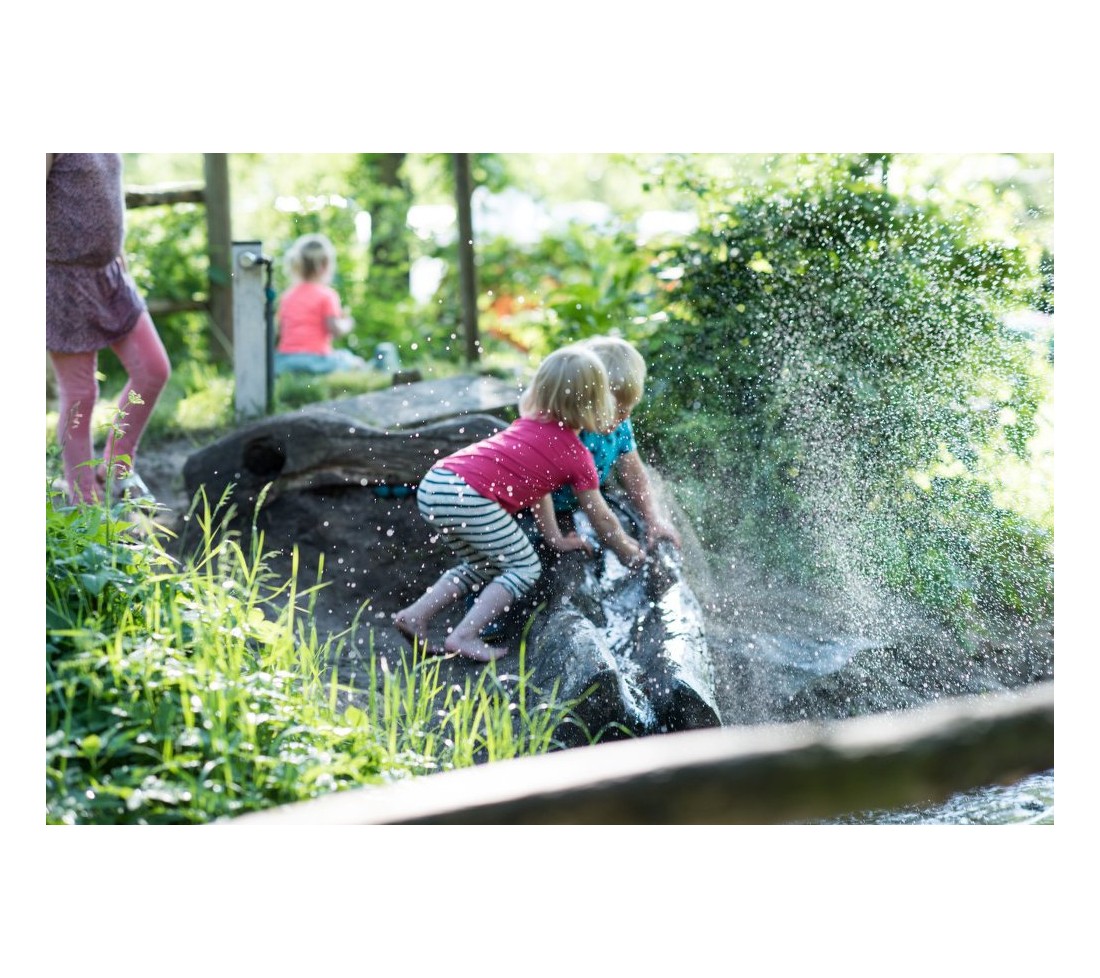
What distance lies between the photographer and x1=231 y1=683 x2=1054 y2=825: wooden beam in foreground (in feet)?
4.97

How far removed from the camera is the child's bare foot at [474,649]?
3420 millimetres

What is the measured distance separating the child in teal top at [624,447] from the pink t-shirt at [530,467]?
0.07 meters

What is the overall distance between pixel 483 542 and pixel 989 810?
5.22 ft

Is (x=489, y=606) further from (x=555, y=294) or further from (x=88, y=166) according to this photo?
(x=555, y=294)

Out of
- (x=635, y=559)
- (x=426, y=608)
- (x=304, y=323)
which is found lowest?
(x=426, y=608)

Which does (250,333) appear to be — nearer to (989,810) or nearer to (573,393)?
(573,393)

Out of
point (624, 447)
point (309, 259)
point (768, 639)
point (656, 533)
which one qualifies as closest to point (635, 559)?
point (656, 533)

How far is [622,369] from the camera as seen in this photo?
370 cm

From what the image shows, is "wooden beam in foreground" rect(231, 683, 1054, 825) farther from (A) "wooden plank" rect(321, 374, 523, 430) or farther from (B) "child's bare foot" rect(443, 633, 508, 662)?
(A) "wooden plank" rect(321, 374, 523, 430)

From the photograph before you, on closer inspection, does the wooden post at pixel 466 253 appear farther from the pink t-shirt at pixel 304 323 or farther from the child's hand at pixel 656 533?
the child's hand at pixel 656 533

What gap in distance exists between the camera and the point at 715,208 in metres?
4.73

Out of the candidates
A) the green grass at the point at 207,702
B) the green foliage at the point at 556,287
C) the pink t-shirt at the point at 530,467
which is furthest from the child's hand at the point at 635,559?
the green foliage at the point at 556,287
